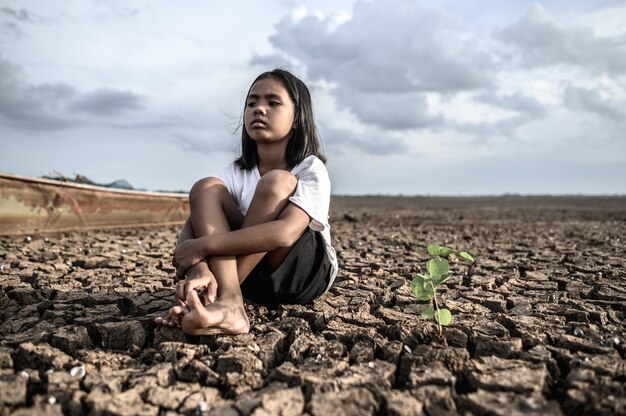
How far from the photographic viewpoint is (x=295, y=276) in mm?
1783

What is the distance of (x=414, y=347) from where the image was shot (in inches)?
62.8

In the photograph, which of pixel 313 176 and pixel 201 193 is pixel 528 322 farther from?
pixel 201 193

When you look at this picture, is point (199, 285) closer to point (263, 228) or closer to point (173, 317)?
point (173, 317)

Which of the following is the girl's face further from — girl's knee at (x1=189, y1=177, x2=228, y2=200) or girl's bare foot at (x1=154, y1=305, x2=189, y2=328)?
girl's bare foot at (x1=154, y1=305, x2=189, y2=328)

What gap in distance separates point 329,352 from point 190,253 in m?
0.59

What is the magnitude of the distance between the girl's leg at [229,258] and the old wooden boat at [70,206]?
3158 mm

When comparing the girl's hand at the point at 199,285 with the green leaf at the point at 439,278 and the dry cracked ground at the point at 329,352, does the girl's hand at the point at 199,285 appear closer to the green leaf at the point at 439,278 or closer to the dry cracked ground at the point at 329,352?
the dry cracked ground at the point at 329,352

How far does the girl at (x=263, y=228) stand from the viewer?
1593mm

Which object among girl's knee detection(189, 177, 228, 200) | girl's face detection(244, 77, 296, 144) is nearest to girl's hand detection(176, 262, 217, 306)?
girl's knee detection(189, 177, 228, 200)

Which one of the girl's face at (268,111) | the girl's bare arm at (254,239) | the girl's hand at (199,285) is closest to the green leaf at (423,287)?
the girl's bare arm at (254,239)

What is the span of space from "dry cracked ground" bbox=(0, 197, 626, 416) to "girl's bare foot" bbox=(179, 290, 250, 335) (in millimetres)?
47

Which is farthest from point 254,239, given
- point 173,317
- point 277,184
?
point 173,317

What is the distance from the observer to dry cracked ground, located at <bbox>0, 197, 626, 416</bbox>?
47.8 inches

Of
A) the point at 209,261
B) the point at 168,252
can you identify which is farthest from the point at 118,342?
the point at 168,252
